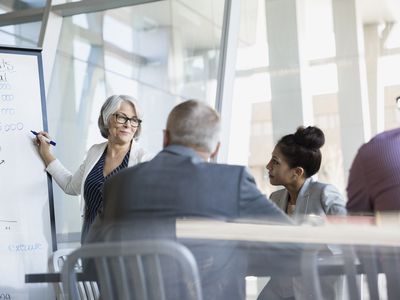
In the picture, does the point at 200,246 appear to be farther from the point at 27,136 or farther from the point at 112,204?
the point at 27,136

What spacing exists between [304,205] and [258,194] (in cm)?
76

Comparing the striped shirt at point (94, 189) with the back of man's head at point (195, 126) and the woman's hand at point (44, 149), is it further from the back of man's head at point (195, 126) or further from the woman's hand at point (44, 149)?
the back of man's head at point (195, 126)

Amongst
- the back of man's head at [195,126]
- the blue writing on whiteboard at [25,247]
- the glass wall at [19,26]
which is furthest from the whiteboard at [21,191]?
the back of man's head at [195,126]

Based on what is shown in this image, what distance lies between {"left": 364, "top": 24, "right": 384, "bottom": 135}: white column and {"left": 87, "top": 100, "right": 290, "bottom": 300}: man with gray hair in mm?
1532

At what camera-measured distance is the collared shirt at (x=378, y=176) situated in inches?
71.3

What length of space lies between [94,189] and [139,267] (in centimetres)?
126

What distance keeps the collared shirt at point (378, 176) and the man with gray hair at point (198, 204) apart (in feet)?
0.73

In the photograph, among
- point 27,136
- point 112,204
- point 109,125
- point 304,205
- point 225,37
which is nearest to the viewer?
point 112,204

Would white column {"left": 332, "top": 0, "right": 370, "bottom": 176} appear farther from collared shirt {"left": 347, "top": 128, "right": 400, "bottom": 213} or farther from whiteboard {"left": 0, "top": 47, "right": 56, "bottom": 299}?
whiteboard {"left": 0, "top": 47, "right": 56, "bottom": 299}

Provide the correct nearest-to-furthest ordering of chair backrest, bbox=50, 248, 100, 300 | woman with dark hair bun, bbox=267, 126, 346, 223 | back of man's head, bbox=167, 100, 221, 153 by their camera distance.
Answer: back of man's head, bbox=167, 100, 221, 153 → chair backrest, bbox=50, 248, 100, 300 → woman with dark hair bun, bbox=267, 126, 346, 223

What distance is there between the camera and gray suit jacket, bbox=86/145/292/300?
184cm

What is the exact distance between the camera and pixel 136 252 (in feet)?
6.12

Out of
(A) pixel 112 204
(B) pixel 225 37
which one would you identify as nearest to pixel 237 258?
(A) pixel 112 204

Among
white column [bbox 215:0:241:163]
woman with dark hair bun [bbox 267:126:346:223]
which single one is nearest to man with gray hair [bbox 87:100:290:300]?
woman with dark hair bun [bbox 267:126:346:223]
